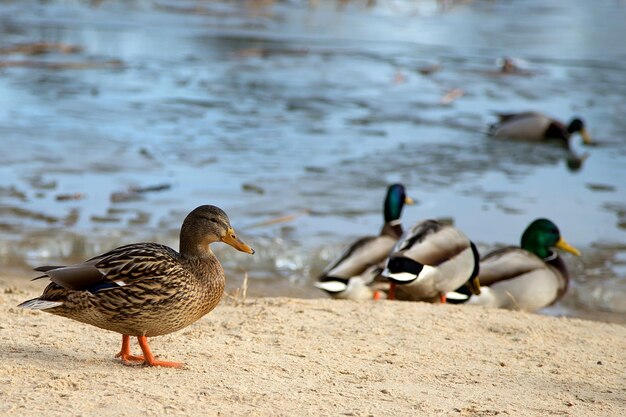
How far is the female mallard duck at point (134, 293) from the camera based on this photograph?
167 inches

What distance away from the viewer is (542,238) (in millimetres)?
7934

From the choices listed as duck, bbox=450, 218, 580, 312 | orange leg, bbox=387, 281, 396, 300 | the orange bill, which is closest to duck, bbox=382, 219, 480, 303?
orange leg, bbox=387, 281, 396, 300

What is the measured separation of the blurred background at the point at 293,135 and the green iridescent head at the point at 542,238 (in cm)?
32

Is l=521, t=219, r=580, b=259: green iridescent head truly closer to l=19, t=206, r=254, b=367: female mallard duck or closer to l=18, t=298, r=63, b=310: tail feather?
l=19, t=206, r=254, b=367: female mallard duck

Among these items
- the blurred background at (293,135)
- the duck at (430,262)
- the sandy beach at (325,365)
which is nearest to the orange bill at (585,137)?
the blurred background at (293,135)

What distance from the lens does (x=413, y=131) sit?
1299 cm

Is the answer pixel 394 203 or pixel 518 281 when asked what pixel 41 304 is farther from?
pixel 394 203

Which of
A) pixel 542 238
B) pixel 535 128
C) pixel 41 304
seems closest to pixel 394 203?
pixel 542 238

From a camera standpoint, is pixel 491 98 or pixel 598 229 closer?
pixel 598 229

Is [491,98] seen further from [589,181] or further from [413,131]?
[589,181]

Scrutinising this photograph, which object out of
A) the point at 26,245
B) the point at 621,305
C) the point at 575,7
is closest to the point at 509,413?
the point at 621,305

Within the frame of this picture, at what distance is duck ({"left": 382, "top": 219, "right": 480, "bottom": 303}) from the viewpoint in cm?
674

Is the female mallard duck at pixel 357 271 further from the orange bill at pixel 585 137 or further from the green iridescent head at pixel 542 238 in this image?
the orange bill at pixel 585 137

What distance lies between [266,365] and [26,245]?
3.96 meters
